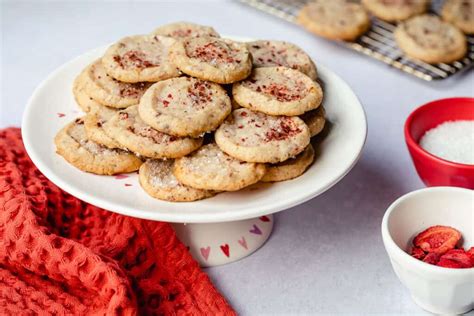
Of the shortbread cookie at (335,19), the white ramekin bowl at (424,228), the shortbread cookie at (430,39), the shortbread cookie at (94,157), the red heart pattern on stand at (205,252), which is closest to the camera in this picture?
the white ramekin bowl at (424,228)

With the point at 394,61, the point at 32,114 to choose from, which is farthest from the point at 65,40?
the point at 394,61

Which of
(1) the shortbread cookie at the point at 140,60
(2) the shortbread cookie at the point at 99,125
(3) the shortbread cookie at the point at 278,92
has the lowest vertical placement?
(2) the shortbread cookie at the point at 99,125

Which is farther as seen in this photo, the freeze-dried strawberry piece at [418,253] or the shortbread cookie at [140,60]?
the shortbread cookie at [140,60]

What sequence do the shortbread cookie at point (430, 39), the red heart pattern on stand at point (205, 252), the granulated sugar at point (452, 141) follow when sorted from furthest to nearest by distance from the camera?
the shortbread cookie at point (430, 39) → the granulated sugar at point (452, 141) → the red heart pattern on stand at point (205, 252)

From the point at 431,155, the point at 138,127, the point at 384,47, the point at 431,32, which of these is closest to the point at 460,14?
the point at 431,32

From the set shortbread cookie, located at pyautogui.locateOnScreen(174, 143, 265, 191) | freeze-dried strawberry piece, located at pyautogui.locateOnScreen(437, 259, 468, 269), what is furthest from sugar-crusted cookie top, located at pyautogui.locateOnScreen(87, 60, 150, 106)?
freeze-dried strawberry piece, located at pyautogui.locateOnScreen(437, 259, 468, 269)

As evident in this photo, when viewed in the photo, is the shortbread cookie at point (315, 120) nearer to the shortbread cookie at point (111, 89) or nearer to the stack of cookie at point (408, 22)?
the shortbread cookie at point (111, 89)

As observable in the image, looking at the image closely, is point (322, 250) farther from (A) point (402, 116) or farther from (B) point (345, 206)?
(A) point (402, 116)

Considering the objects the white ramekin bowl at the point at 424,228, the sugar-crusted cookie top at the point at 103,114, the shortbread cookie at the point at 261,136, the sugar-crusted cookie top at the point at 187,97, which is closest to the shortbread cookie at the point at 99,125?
the sugar-crusted cookie top at the point at 103,114
